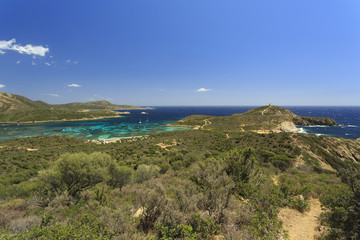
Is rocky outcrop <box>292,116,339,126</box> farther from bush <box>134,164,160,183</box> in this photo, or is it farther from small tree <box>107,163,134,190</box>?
small tree <box>107,163,134,190</box>

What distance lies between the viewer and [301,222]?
6465 millimetres

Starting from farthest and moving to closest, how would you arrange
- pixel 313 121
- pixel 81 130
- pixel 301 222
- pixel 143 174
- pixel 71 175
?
1. pixel 313 121
2. pixel 81 130
3. pixel 143 174
4. pixel 71 175
5. pixel 301 222

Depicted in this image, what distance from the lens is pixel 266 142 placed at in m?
28.2

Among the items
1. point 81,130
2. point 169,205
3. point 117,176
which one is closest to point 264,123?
point 117,176

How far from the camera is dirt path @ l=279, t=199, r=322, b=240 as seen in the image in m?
5.67

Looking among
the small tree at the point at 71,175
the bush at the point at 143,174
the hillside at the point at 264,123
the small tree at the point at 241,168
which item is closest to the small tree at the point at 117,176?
the bush at the point at 143,174

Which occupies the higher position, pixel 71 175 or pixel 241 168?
pixel 241 168

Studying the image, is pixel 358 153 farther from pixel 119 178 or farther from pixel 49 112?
pixel 49 112

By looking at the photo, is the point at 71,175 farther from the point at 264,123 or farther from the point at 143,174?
the point at 264,123

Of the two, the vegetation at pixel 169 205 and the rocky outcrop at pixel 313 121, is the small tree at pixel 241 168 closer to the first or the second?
the vegetation at pixel 169 205

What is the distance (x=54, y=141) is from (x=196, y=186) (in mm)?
57484

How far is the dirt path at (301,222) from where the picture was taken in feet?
18.6

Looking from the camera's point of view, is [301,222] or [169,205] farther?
[301,222]

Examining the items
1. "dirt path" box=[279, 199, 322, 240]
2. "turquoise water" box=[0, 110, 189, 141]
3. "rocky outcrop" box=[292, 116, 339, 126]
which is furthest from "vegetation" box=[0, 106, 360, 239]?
"rocky outcrop" box=[292, 116, 339, 126]
